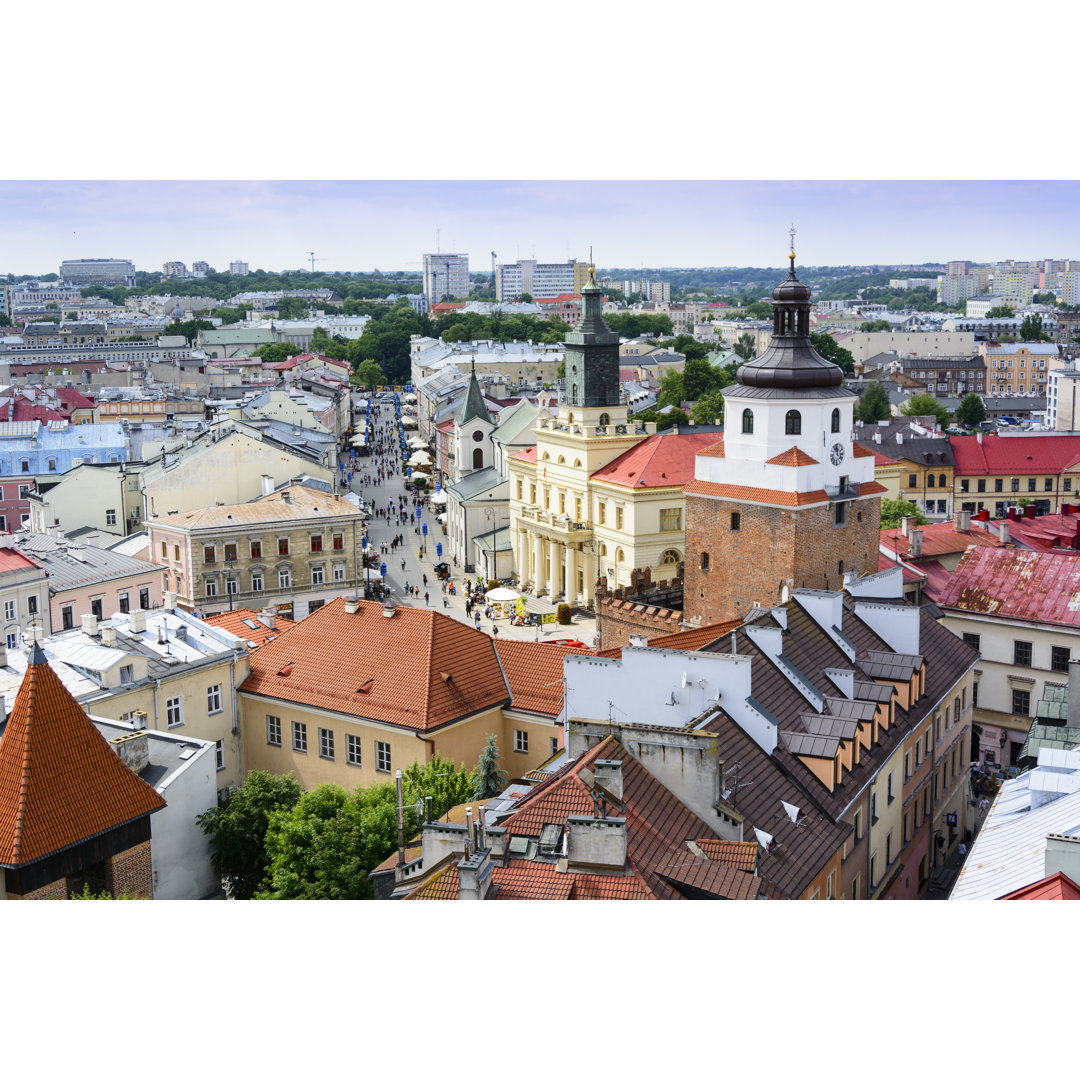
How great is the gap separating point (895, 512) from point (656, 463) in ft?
50.7

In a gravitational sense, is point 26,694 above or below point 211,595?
above

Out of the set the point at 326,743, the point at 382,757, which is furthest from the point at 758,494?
the point at 326,743

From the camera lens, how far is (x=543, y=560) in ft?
195

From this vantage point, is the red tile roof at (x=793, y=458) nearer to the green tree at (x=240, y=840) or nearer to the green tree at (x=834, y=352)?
the green tree at (x=240, y=840)

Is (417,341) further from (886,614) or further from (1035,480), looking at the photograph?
(886,614)

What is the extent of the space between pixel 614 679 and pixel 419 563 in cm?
4223

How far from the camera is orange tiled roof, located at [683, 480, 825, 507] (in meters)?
34.1

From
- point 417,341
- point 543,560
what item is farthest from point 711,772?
point 417,341

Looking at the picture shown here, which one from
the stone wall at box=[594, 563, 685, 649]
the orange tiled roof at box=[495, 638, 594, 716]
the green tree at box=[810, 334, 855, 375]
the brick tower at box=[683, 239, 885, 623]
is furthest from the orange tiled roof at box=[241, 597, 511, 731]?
the green tree at box=[810, 334, 855, 375]

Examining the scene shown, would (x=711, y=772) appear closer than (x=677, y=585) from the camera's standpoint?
Yes

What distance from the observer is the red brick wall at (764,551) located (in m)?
34.4

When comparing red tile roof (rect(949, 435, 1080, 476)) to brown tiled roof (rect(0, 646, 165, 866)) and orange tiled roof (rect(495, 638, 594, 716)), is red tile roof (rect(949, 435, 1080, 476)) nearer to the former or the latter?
orange tiled roof (rect(495, 638, 594, 716))

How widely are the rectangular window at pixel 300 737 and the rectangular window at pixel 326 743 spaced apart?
447 mm

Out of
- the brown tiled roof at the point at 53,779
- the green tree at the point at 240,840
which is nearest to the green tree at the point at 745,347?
the green tree at the point at 240,840
